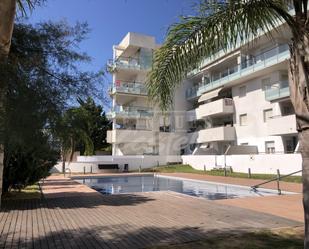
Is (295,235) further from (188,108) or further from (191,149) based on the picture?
(188,108)

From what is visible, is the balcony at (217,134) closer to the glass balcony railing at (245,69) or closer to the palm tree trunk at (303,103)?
the glass balcony railing at (245,69)

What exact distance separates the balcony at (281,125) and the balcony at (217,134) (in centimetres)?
731

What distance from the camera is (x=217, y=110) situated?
38906 mm

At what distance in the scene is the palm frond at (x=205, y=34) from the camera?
5.46 m

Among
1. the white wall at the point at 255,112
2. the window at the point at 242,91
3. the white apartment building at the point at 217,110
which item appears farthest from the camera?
the window at the point at 242,91

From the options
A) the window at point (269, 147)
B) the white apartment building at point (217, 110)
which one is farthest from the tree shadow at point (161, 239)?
the window at point (269, 147)

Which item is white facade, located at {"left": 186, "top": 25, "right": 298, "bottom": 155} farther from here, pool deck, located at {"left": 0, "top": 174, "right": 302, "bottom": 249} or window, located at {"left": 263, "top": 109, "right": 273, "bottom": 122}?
pool deck, located at {"left": 0, "top": 174, "right": 302, "bottom": 249}

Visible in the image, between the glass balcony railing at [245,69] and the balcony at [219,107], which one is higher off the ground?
the glass balcony railing at [245,69]

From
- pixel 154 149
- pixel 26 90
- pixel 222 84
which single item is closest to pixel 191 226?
pixel 26 90

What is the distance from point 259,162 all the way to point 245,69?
11.2 metres

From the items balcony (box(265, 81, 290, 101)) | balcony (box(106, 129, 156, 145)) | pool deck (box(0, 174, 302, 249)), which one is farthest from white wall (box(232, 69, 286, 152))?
pool deck (box(0, 174, 302, 249))

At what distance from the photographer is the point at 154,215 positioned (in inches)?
400

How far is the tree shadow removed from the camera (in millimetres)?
→ 6676

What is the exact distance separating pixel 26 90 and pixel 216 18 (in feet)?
10.8
